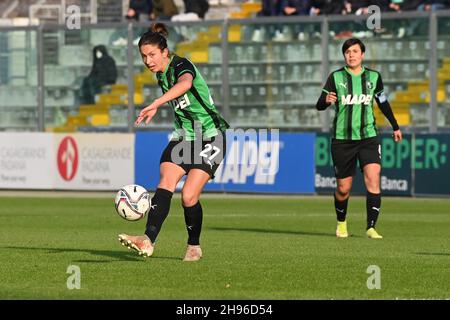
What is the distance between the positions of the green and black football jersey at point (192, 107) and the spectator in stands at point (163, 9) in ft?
63.5

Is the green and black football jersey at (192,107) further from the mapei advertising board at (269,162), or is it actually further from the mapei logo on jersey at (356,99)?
the mapei advertising board at (269,162)

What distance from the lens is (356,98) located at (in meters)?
16.4

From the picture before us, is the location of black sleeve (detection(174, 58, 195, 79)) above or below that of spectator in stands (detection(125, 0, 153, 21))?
below

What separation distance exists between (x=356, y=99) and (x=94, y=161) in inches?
513

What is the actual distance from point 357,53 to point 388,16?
12113 millimetres

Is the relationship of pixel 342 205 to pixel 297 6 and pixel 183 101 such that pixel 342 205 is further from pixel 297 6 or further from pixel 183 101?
pixel 297 6

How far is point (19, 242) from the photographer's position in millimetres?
15570

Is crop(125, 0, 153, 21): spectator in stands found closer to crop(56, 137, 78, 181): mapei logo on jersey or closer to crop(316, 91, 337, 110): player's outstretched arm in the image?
crop(56, 137, 78, 181): mapei logo on jersey

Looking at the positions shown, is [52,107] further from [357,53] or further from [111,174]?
[357,53]

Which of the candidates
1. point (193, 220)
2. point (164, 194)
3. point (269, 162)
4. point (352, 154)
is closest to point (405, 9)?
point (269, 162)

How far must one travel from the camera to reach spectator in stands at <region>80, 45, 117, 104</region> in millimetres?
30844

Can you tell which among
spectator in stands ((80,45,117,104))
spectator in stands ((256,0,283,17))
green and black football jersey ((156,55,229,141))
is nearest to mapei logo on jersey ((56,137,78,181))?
spectator in stands ((80,45,117,104))

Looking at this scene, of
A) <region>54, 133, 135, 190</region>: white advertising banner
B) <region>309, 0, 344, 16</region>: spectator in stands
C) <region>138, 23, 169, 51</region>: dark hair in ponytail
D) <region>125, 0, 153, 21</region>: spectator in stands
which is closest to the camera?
<region>138, 23, 169, 51</region>: dark hair in ponytail

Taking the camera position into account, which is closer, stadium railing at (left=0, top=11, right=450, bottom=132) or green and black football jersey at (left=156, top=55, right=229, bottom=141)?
green and black football jersey at (left=156, top=55, right=229, bottom=141)
